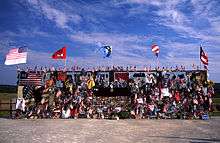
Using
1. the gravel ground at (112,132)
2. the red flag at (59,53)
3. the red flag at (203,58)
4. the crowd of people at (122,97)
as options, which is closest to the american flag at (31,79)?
the crowd of people at (122,97)

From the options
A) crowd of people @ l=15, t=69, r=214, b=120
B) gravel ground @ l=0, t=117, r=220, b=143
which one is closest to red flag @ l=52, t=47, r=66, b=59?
crowd of people @ l=15, t=69, r=214, b=120

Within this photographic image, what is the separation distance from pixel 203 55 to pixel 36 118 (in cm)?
1198

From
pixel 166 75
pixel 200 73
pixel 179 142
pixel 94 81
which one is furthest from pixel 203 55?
pixel 179 142

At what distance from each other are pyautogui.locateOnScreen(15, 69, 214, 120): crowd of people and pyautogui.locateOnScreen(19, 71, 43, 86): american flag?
0.76 feet

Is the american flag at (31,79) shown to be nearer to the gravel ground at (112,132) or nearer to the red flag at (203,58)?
the gravel ground at (112,132)

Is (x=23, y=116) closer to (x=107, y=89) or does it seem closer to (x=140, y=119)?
(x=107, y=89)

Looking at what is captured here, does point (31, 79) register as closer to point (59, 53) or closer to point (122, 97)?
point (59, 53)

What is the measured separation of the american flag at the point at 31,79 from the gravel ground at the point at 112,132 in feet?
16.6

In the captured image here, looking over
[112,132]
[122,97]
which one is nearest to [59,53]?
[122,97]

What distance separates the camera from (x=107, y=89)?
23625 millimetres

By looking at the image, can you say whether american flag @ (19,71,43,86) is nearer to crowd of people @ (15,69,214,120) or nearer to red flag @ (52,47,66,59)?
crowd of people @ (15,69,214,120)

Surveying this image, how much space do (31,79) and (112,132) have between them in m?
9.39

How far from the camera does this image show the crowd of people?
23.0 m

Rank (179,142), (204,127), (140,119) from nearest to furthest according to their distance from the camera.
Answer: (179,142) → (204,127) → (140,119)
